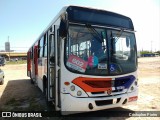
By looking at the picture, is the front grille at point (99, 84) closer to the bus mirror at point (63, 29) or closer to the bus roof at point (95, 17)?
the bus mirror at point (63, 29)

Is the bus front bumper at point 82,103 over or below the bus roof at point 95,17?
A: below

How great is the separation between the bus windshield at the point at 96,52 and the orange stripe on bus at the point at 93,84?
18 centimetres

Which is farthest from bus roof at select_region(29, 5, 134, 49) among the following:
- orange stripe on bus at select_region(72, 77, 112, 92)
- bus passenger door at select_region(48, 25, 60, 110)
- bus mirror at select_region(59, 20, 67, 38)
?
orange stripe on bus at select_region(72, 77, 112, 92)

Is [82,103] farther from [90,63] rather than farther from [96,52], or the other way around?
[96,52]

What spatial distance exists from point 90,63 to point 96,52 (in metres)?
0.39

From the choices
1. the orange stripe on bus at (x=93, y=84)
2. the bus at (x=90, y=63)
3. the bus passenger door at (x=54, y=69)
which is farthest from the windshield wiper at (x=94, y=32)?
the orange stripe on bus at (x=93, y=84)

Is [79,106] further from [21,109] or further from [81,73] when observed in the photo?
[21,109]

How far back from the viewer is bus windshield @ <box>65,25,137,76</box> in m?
5.80

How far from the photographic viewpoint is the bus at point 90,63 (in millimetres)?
5707

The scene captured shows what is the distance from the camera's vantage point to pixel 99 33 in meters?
6.14

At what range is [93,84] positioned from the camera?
19.1ft

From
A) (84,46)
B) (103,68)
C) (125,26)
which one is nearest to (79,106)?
(103,68)

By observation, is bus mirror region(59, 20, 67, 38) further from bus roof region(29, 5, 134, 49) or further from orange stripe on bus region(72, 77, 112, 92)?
orange stripe on bus region(72, 77, 112, 92)

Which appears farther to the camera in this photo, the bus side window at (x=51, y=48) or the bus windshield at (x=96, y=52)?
the bus side window at (x=51, y=48)
